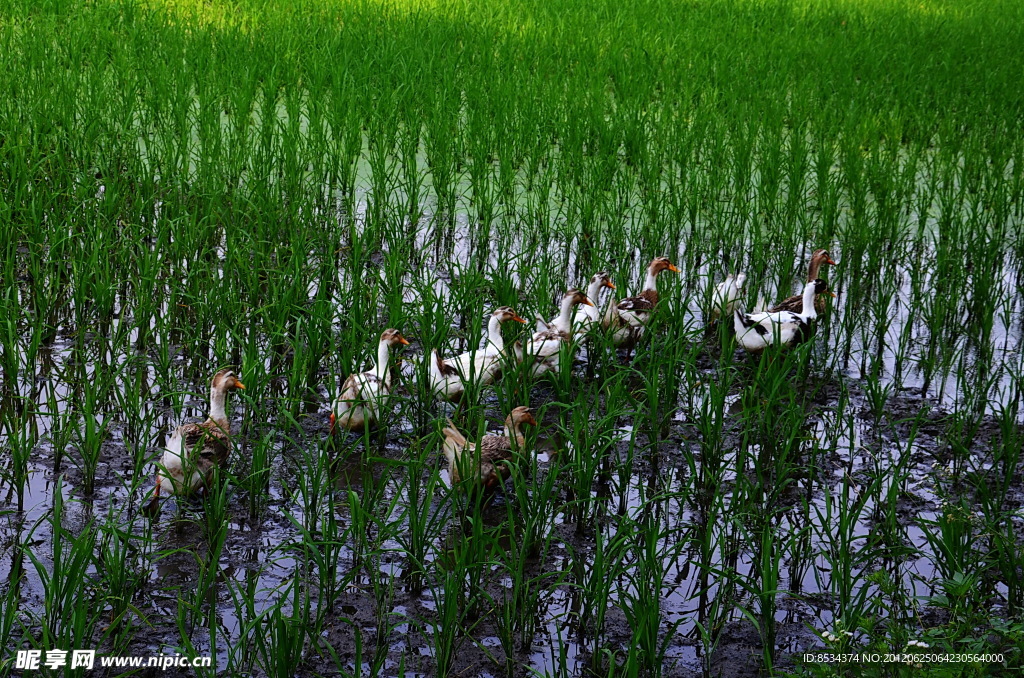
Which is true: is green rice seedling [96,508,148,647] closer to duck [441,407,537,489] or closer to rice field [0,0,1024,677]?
rice field [0,0,1024,677]

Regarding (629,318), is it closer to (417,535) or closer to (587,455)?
(587,455)

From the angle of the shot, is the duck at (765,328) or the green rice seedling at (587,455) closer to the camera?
the green rice seedling at (587,455)

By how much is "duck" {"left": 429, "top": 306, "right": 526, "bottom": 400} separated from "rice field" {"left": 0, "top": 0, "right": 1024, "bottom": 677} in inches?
3.2

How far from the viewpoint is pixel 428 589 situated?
3.22 m

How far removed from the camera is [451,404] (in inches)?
174

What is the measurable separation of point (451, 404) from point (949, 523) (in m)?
1.99

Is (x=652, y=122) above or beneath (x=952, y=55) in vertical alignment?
beneath

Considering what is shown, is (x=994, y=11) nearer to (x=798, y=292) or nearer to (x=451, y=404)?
(x=798, y=292)

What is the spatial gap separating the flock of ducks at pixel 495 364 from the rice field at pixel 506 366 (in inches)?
3.3

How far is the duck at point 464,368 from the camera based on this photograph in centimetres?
421

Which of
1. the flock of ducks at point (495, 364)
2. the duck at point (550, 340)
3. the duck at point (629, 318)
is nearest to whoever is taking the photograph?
the flock of ducks at point (495, 364)

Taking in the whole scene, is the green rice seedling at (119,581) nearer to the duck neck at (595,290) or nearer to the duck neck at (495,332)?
the duck neck at (495,332)

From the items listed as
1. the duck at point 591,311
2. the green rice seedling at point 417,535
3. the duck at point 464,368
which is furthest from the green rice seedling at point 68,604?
the duck at point 591,311

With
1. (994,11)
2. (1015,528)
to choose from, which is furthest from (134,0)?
(994,11)
